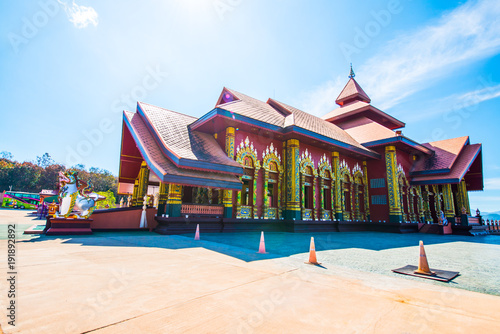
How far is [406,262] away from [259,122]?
29.0 ft

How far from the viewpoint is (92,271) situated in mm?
3865

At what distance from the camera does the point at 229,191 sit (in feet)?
40.2

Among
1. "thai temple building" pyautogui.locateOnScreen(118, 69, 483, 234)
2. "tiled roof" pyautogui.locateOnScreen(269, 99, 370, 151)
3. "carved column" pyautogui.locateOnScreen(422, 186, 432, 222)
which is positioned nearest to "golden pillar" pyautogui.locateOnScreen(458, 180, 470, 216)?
"thai temple building" pyautogui.locateOnScreen(118, 69, 483, 234)

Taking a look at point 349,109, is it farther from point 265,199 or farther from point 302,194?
point 265,199

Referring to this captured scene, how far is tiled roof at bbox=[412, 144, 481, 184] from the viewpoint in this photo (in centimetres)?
1794

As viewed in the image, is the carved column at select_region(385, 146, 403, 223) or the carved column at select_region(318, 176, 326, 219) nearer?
the carved column at select_region(318, 176, 326, 219)

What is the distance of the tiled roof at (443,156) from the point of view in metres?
19.0

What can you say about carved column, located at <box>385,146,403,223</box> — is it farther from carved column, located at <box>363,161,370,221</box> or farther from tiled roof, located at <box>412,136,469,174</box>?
tiled roof, located at <box>412,136,469,174</box>

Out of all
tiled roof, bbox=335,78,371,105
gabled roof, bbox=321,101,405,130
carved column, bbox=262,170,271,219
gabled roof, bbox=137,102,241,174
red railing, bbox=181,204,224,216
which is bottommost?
red railing, bbox=181,204,224,216

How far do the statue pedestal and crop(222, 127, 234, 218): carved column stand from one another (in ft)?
18.4

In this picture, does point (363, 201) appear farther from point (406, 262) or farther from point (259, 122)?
point (406, 262)

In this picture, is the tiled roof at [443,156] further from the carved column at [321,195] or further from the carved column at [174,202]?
the carved column at [174,202]

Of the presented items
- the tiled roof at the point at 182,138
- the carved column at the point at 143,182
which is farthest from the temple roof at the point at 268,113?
the carved column at the point at 143,182

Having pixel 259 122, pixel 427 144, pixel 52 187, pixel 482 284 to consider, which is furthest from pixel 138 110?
pixel 52 187
